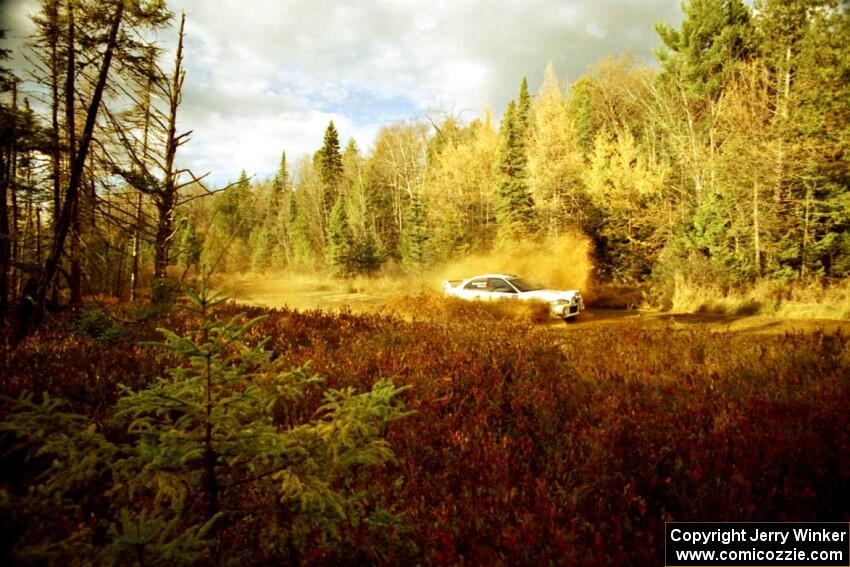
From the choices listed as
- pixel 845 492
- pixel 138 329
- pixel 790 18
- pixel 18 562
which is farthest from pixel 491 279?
pixel 790 18

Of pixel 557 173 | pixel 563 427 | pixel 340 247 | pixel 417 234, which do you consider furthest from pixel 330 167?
pixel 563 427

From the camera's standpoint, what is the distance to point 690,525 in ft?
10.6

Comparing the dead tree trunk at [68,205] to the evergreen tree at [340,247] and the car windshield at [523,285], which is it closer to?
the car windshield at [523,285]

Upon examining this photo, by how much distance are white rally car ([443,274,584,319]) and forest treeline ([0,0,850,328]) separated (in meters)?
7.86

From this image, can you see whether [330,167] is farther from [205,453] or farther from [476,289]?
[205,453]

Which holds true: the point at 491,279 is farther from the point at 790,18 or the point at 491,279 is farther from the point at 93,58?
the point at 790,18

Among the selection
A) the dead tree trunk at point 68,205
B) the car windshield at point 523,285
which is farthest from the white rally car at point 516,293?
the dead tree trunk at point 68,205

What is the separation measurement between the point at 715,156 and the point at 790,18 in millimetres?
6461

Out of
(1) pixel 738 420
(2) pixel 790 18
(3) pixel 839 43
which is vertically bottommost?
(1) pixel 738 420

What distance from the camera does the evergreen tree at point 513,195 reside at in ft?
94.9

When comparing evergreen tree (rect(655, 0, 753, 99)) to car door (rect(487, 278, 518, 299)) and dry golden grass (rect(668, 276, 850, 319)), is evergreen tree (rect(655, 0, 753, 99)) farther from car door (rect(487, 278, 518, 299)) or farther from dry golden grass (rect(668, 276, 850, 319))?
car door (rect(487, 278, 518, 299))

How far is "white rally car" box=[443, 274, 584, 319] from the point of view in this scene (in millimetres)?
14312

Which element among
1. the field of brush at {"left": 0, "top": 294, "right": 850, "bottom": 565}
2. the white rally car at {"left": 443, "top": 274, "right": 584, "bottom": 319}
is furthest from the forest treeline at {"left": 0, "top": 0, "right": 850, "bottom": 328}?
the white rally car at {"left": 443, "top": 274, "right": 584, "bottom": 319}

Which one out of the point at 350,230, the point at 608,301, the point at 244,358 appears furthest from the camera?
the point at 350,230
